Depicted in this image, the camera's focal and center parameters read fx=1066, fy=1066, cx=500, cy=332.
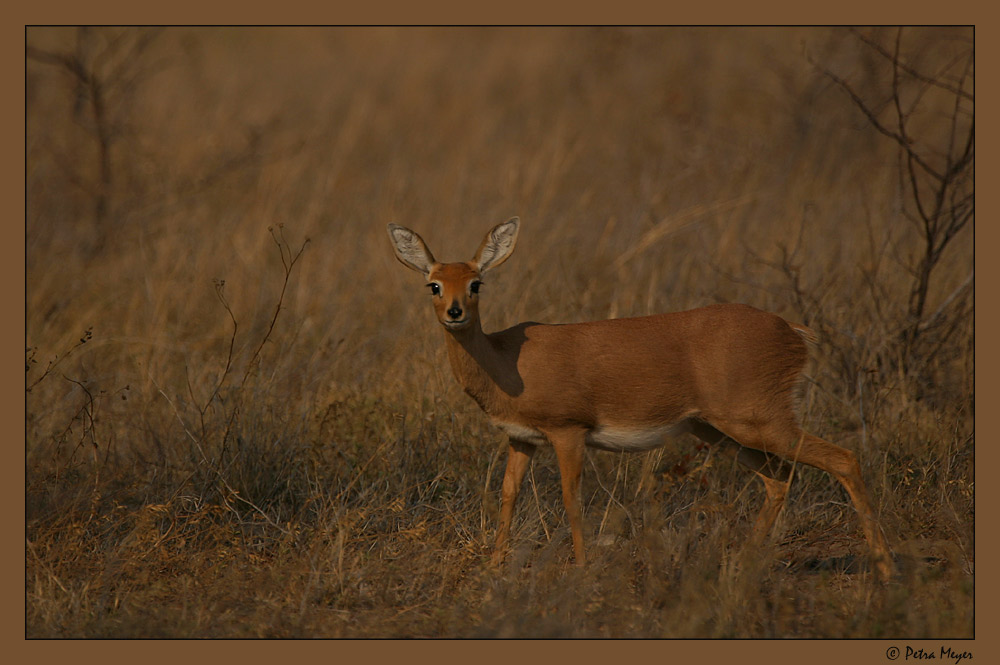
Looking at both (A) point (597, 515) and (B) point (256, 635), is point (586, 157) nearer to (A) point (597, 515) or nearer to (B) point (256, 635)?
(A) point (597, 515)

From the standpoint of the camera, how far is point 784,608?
5.35 meters

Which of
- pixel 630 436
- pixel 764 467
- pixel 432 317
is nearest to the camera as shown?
pixel 630 436

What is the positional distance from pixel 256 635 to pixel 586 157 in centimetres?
870

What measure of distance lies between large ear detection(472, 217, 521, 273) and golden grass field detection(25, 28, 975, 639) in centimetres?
144

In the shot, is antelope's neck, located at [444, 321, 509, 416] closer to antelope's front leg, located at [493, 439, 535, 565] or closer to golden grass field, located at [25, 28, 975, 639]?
antelope's front leg, located at [493, 439, 535, 565]

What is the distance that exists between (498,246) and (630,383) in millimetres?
1068

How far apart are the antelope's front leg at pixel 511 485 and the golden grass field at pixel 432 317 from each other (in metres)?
0.15

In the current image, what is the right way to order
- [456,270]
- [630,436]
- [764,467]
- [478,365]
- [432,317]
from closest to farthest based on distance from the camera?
[456,270], [478,365], [630,436], [764,467], [432,317]

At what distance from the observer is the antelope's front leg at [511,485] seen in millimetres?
6047

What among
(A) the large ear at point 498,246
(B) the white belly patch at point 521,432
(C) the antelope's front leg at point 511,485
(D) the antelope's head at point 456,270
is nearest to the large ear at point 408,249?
(D) the antelope's head at point 456,270

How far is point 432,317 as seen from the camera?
8570 mm

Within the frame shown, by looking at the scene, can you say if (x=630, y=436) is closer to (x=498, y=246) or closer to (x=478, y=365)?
(x=478, y=365)

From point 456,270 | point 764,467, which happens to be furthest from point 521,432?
point 764,467

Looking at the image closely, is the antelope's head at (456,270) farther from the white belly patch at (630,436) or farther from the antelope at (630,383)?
the white belly patch at (630,436)
